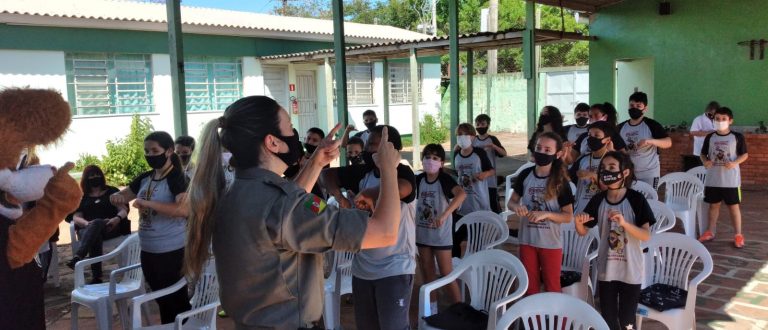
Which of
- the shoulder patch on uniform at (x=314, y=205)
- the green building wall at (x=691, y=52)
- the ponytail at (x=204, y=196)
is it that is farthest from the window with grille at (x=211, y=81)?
the shoulder patch on uniform at (x=314, y=205)

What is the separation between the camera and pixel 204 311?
3.44m

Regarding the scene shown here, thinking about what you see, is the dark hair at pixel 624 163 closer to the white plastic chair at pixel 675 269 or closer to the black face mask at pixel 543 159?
the black face mask at pixel 543 159

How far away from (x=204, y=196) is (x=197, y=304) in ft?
7.41

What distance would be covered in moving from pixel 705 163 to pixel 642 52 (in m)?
5.71

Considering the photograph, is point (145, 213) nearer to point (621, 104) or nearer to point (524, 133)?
point (621, 104)

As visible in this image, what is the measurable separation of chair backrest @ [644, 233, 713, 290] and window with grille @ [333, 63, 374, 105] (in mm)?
14693

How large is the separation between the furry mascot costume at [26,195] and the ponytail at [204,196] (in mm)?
526

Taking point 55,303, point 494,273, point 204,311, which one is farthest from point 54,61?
point 494,273

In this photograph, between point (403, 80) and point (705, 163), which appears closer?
point (705, 163)

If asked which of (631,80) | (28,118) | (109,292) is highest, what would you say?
(631,80)

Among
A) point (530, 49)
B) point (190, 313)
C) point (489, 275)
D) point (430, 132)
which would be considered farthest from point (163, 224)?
point (430, 132)

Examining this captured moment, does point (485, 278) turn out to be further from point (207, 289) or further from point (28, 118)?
point (28, 118)

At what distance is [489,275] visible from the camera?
3623 mm

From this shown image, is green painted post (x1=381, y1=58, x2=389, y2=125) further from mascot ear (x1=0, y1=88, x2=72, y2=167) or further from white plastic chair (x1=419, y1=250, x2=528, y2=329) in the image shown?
mascot ear (x1=0, y1=88, x2=72, y2=167)
